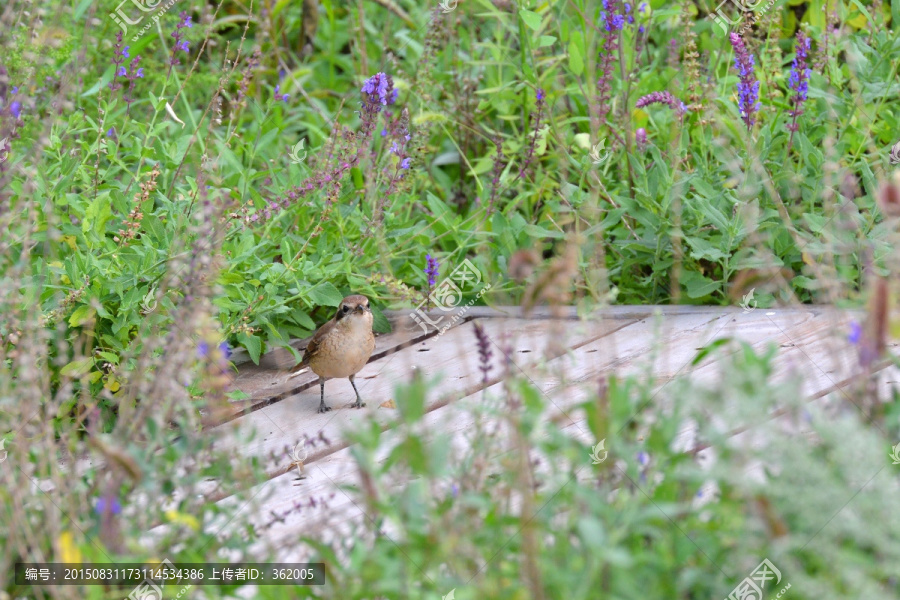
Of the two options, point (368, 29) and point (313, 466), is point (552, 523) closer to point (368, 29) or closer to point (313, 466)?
point (313, 466)

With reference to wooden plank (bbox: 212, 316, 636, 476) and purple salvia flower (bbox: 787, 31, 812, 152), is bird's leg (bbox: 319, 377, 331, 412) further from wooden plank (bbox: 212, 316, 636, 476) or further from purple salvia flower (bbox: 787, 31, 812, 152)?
purple salvia flower (bbox: 787, 31, 812, 152)

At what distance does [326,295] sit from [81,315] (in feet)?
2.87

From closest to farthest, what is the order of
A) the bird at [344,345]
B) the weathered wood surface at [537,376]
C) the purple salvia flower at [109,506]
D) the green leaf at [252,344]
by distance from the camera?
1. the purple salvia flower at [109,506]
2. the weathered wood surface at [537,376]
3. the bird at [344,345]
4. the green leaf at [252,344]

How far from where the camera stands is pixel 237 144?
186 inches

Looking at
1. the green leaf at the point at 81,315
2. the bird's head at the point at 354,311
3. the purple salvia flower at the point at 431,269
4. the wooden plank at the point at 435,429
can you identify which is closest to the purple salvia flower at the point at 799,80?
the wooden plank at the point at 435,429

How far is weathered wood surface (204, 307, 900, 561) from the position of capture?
293 cm

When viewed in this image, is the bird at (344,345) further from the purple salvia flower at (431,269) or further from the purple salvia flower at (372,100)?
the purple salvia flower at (372,100)

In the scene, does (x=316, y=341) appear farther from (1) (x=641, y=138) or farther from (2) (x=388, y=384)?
(1) (x=641, y=138)

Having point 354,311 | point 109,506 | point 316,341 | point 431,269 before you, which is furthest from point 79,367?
point 109,506

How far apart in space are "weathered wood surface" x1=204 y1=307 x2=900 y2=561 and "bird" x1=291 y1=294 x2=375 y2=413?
0.31 ft

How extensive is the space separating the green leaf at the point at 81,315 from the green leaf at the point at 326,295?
79 centimetres

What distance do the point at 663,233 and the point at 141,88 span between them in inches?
114

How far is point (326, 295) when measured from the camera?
391 cm

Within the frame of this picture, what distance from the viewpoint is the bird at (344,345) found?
362cm
